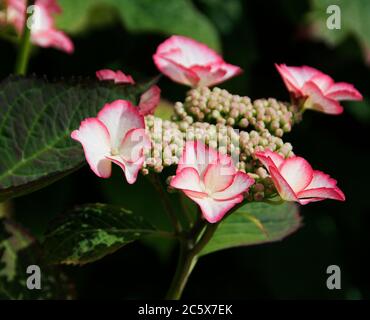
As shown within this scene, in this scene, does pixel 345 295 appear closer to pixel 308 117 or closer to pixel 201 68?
pixel 308 117

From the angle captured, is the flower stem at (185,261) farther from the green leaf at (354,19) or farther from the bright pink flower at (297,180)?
the green leaf at (354,19)

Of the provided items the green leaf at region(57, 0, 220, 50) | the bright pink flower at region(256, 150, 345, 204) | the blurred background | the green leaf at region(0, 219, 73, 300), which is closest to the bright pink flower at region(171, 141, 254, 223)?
the bright pink flower at region(256, 150, 345, 204)

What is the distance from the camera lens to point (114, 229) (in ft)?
2.96

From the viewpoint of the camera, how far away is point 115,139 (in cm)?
86

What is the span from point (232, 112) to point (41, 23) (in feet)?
1.71

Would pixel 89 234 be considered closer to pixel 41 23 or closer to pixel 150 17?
pixel 41 23

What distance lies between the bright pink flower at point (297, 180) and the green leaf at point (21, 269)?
30cm

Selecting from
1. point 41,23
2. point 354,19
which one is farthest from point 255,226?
point 354,19

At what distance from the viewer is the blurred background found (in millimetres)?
1646

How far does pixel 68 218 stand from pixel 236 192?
20cm

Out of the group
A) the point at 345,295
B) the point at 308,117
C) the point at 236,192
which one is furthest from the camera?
the point at 308,117
